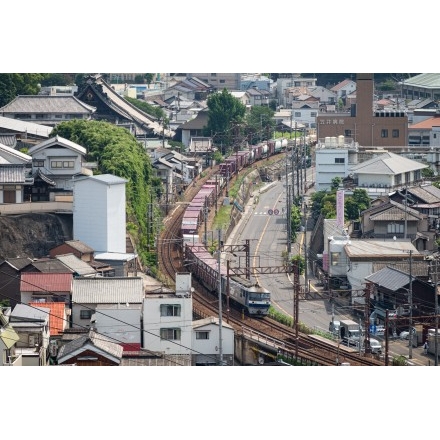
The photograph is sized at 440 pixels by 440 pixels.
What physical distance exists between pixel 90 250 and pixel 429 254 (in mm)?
3833

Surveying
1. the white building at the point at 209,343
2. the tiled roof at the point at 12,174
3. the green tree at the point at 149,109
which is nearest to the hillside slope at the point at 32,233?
the tiled roof at the point at 12,174

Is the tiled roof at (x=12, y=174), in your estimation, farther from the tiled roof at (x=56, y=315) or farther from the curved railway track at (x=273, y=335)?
the tiled roof at (x=56, y=315)

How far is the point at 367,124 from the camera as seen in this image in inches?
950

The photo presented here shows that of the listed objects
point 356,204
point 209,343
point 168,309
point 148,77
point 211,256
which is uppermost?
point 148,77

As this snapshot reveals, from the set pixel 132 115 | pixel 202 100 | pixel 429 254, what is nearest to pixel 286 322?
pixel 429 254

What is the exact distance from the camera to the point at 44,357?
1134cm

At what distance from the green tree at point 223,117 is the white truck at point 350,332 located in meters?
12.3

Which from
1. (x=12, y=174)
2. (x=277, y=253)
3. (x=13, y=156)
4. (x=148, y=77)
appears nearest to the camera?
(x=12, y=174)

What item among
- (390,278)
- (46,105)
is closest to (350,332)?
(390,278)

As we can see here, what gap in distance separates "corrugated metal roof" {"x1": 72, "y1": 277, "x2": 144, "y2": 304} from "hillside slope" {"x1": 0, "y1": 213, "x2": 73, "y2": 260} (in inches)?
66.5

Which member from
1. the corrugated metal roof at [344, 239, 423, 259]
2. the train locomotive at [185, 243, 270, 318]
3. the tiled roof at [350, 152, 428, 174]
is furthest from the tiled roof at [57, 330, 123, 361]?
the tiled roof at [350, 152, 428, 174]

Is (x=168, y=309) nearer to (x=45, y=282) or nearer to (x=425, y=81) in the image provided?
(x=45, y=282)

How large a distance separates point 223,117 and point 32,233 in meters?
10.6

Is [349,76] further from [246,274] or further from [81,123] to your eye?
[246,274]
